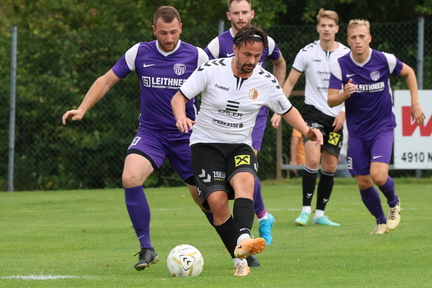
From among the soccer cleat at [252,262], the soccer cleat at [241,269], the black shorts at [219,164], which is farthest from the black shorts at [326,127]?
the soccer cleat at [241,269]

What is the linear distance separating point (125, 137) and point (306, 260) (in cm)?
1084

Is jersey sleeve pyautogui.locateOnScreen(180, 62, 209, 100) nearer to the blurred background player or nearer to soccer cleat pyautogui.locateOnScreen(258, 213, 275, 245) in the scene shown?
soccer cleat pyautogui.locateOnScreen(258, 213, 275, 245)

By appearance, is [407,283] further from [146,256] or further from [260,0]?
[260,0]

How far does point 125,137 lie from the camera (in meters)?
18.9

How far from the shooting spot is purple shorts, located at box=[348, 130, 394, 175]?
10.4 metres

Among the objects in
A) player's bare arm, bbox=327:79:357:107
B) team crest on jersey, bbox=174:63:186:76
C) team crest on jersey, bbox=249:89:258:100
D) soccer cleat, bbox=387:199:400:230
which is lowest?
soccer cleat, bbox=387:199:400:230

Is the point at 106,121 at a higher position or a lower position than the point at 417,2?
lower

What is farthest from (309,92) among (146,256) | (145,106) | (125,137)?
(125,137)

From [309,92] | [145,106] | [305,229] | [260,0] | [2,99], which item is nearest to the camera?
[145,106]

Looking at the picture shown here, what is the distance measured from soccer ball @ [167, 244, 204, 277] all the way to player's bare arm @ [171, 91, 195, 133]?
897mm

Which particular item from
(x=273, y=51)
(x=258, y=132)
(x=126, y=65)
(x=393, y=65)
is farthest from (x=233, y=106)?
(x=393, y=65)

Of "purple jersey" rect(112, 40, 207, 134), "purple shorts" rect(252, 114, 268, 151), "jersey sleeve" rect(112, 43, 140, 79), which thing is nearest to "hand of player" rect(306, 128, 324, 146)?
"purple jersey" rect(112, 40, 207, 134)

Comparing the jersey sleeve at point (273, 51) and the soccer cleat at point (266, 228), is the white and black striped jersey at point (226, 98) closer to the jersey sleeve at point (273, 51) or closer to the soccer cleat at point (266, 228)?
the soccer cleat at point (266, 228)

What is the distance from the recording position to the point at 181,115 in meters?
7.46
